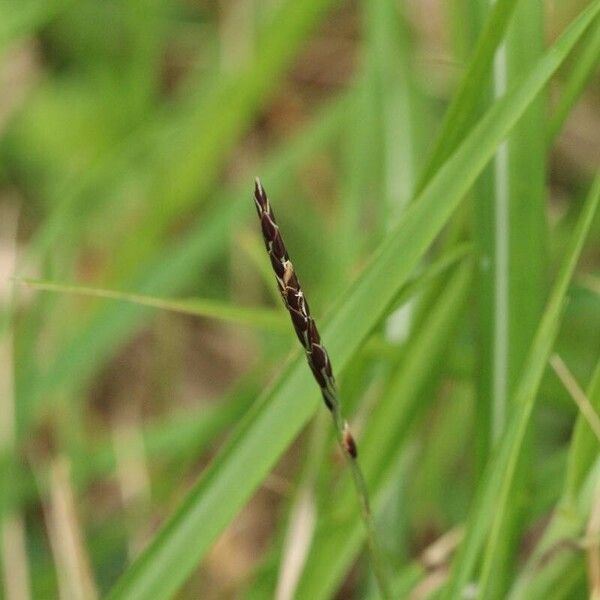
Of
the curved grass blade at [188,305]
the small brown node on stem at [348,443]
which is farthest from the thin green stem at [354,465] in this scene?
the curved grass blade at [188,305]

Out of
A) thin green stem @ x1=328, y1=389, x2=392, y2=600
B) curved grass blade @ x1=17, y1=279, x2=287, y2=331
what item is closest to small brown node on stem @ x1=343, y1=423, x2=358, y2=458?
thin green stem @ x1=328, y1=389, x2=392, y2=600

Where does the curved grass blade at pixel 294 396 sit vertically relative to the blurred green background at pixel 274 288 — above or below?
below

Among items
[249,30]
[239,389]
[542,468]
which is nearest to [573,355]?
[542,468]

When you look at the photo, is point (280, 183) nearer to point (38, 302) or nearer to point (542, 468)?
point (38, 302)

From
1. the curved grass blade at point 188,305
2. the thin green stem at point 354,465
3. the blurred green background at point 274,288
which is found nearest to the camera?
the thin green stem at point 354,465

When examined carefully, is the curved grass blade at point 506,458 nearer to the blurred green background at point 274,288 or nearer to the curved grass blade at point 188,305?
the blurred green background at point 274,288

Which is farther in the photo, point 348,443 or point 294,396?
point 294,396

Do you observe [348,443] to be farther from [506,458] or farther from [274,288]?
[274,288]

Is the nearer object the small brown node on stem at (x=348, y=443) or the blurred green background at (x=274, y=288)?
the small brown node on stem at (x=348, y=443)

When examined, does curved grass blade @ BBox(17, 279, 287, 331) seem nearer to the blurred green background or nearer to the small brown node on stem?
the blurred green background

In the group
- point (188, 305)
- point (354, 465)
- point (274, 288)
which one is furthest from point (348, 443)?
point (274, 288)
